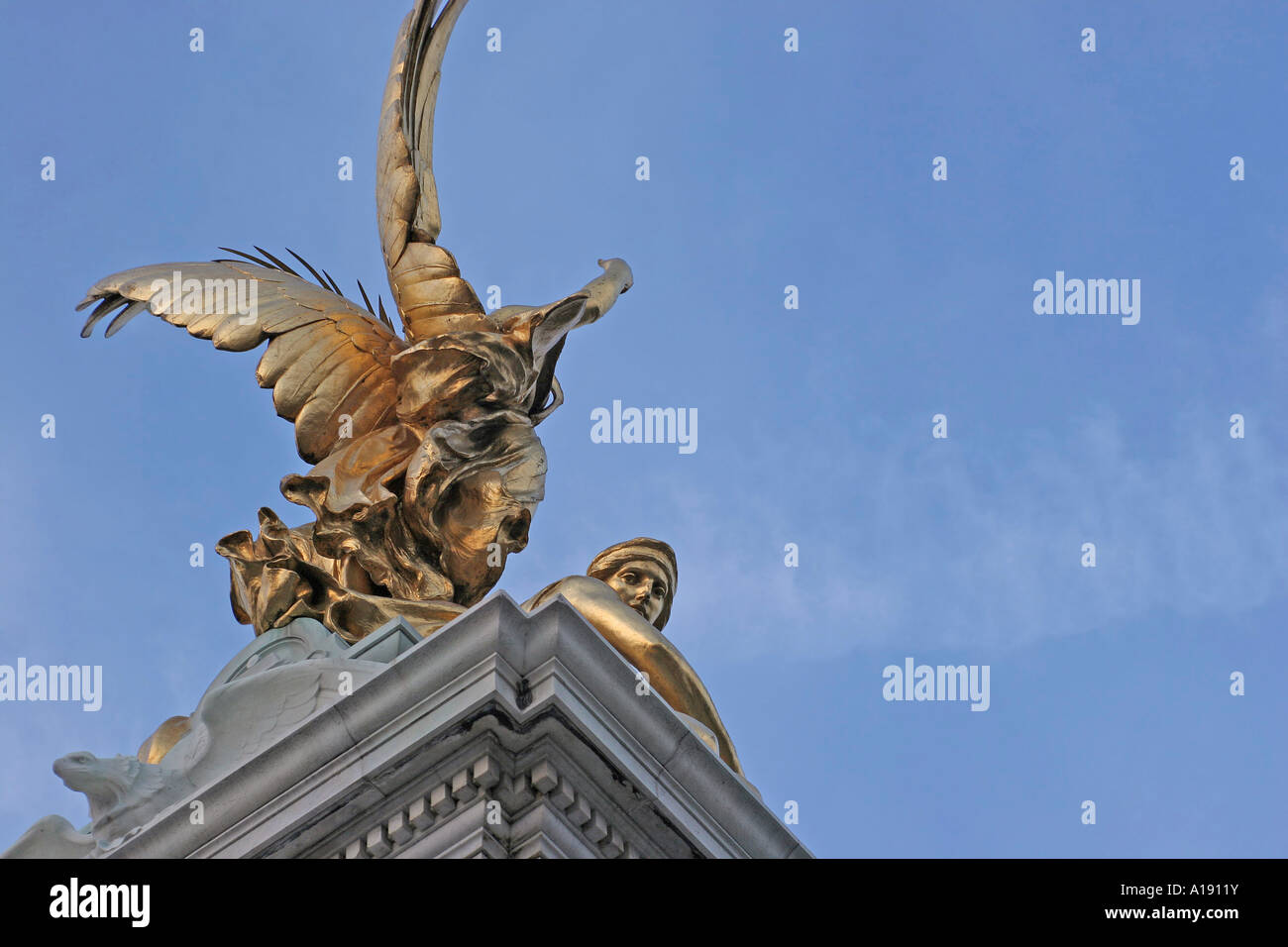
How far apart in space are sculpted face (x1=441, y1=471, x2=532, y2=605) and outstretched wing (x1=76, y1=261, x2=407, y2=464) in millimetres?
807

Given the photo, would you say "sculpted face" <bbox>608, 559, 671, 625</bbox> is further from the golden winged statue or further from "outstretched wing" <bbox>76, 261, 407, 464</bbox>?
"outstretched wing" <bbox>76, 261, 407, 464</bbox>

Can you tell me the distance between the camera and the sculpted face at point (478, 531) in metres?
14.3

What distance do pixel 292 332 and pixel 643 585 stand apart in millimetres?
2756

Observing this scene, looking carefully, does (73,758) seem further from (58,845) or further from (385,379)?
(385,379)

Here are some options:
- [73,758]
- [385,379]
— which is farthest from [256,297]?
[73,758]

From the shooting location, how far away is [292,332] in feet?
49.4

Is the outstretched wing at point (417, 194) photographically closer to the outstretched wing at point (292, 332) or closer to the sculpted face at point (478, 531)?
the outstretched wing at point (292, 332)

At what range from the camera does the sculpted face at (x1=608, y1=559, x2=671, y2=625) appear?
14.4 metres

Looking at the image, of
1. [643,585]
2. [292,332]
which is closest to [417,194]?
[292,332]

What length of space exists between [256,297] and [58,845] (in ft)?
16.8

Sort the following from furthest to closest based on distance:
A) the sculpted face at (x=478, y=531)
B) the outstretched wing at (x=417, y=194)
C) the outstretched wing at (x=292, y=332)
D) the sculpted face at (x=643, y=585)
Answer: the outstretched wing at (x=417, y=194), the outstretched wing at (x=292, y=332), the sculpted face at (x=643, y=585), the sculpted face at (x=478, y=531)

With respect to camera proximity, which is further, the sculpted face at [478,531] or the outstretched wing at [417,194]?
the outstretched wing at [417,194]

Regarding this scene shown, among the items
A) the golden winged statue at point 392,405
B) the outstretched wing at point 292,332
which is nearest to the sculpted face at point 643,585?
the golden winged statue at point 392,405

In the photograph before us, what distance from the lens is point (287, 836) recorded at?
387 inches
